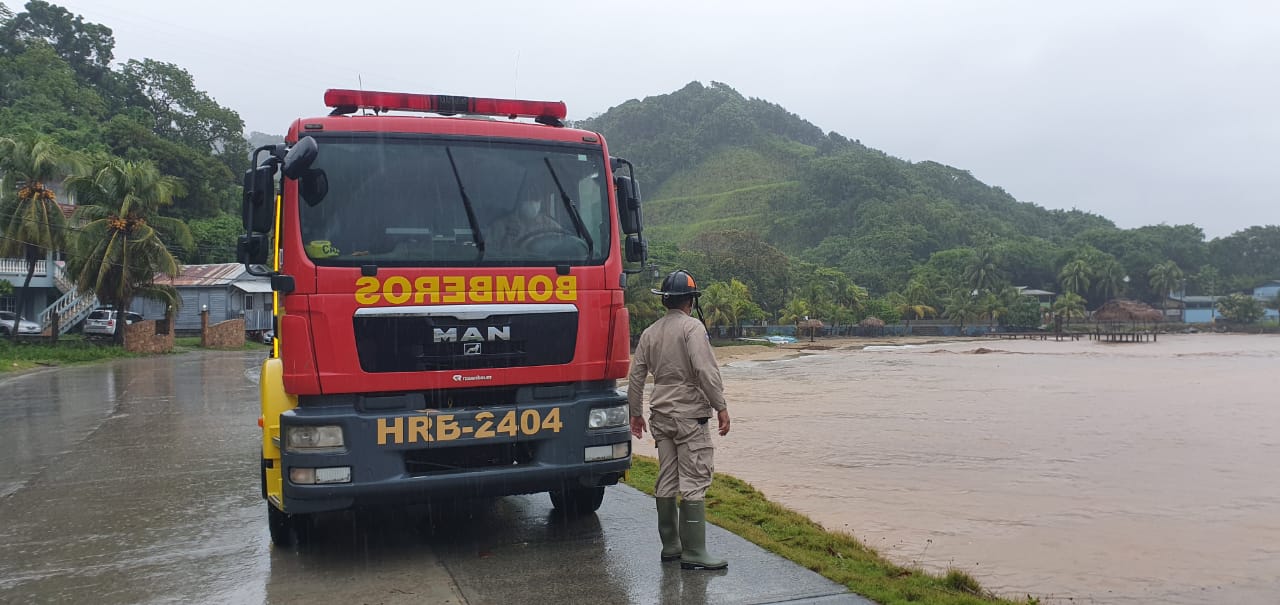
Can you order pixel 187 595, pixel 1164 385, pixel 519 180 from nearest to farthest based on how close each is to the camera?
pixel 187 595 → pixel 519 180 → pixel 1164 385

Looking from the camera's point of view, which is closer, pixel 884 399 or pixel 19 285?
pixel 884 399

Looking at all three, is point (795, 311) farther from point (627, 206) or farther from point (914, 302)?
point (627, 206)

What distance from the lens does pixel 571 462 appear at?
213 inches

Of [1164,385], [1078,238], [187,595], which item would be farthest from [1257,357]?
[1078,238]

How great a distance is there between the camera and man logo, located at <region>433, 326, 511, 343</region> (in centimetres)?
513

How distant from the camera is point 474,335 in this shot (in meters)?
5.20

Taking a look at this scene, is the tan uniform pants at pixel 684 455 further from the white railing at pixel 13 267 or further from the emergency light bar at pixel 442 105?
the white railing at pixel 13 267

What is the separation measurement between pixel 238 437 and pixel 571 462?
305 inches

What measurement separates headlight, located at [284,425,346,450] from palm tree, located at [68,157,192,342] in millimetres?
31313

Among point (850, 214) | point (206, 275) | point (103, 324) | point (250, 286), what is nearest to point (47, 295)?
point (103, 324)

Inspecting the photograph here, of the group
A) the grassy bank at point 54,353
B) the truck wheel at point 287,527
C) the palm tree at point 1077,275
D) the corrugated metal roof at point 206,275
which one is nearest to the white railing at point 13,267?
the grassy bank at point 54,353

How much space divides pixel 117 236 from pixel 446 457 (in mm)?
32120

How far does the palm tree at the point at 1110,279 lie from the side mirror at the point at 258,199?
10660 centimetres

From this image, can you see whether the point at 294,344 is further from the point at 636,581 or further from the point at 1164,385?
the point at 1164,385
